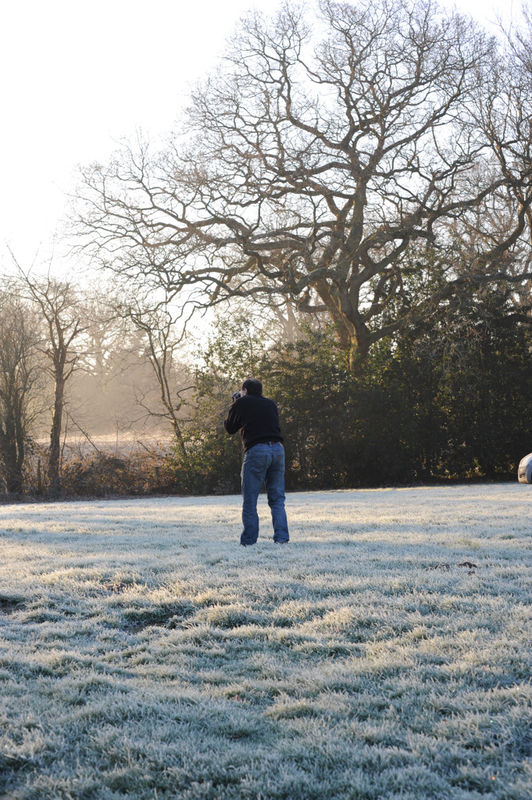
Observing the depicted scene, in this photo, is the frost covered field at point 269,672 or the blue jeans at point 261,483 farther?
the blue jeans at point 261,483

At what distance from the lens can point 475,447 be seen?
2045 centimetres

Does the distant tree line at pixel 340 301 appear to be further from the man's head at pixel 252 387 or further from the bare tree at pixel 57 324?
the man's head at pixel 252 387

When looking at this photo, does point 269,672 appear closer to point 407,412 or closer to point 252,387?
point 252,387

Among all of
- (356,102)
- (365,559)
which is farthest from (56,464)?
(365,559)

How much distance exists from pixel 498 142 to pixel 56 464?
16.5 metres

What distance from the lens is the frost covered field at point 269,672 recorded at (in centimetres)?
299

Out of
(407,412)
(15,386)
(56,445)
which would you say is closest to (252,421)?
(407,412)

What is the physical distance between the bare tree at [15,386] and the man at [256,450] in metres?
13.8

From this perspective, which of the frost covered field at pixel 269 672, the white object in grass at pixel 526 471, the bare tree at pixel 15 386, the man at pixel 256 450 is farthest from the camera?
the bare tree at pixel 15 386

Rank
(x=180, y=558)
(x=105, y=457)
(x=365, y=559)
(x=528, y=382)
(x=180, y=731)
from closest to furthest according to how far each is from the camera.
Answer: (x=180, y=731), (x=365, y=559), (x=180, y=558), (x=528, y=382), (x=105, y=457)

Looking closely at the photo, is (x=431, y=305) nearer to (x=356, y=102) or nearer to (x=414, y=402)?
(x=414, y=402)

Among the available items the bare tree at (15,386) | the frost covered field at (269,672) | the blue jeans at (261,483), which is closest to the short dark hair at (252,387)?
the blue jeans at (261,483)

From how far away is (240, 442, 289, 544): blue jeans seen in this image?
322 inches

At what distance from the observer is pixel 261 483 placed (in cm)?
836
